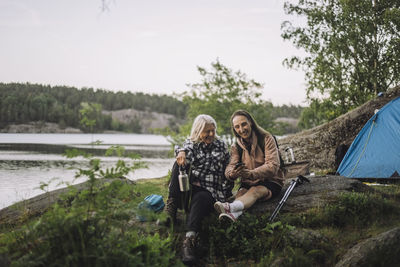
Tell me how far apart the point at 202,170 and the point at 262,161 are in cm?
96

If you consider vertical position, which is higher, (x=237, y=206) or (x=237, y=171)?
(x=237, y=171)

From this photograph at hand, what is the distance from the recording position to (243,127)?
5219 mm

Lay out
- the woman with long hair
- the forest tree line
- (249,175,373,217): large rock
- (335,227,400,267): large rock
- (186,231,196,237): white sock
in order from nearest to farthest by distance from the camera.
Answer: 1. (335,227,400,267): large rock
2. (186,231,196,237): white sock
3. the woman with long hair
4. (249,175,373,217): large rock
5. the forest tree line

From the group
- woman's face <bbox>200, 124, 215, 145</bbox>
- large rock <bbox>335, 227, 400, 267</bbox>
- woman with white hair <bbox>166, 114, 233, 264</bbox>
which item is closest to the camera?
large rock <bbox>335, 227, 400, 267</bbox>

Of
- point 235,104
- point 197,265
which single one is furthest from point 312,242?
point 235,104

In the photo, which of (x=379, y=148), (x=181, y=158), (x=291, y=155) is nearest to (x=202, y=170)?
(x=181, y=158)

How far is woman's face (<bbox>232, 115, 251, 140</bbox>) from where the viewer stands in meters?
5.23

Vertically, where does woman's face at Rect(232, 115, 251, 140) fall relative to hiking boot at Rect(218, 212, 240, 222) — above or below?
above

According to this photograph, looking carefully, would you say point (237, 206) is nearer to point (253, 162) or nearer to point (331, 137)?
point (253, 162)

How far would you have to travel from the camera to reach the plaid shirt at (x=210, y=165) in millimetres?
4961

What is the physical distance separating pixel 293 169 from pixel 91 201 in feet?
21.3

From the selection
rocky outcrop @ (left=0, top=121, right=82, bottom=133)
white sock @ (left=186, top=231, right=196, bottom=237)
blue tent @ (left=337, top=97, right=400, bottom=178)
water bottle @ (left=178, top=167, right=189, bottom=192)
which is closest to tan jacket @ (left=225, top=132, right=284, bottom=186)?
water bottle @ (left=178, top=167, right=189, bottom=192)

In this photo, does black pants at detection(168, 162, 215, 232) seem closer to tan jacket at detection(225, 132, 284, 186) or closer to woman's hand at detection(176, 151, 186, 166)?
woman's hand at detection(176, 151, 186, 166)

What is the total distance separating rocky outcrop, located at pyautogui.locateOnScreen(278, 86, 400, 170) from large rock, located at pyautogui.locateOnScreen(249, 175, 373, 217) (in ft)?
16.7
